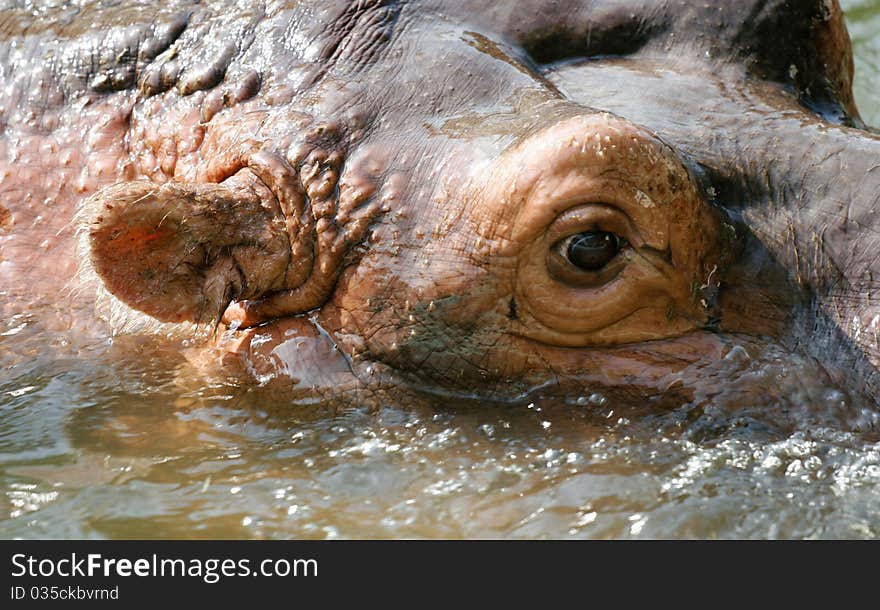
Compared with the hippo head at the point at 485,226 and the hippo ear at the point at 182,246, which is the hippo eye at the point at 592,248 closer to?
the hippo head at the point at 485,226

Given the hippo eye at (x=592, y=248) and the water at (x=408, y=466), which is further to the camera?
the hippo eye at (x=592, y=248)

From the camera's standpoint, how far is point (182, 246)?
3.90 m

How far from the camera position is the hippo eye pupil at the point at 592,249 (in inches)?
151

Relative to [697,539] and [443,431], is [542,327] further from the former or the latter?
[697,539]

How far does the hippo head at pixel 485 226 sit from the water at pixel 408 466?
130 millimetres

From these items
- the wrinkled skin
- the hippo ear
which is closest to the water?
the wrinkled skin

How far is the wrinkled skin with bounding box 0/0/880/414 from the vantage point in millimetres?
3826

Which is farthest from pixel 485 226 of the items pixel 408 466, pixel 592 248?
pixel 408 466

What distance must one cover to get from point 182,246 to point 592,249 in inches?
48.1

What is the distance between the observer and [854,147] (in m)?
3.97

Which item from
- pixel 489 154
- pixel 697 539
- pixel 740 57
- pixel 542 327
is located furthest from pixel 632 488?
pixel 740 57

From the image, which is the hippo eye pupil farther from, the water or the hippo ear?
the hippo ear

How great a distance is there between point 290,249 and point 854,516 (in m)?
1.82

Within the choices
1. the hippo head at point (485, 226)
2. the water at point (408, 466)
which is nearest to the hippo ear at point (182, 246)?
the hippo head at point (485, 226)
